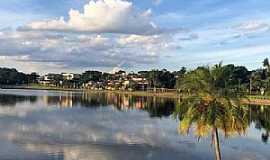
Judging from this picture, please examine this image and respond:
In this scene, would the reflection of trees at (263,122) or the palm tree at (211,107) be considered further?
the reflection of trees at (263,122)

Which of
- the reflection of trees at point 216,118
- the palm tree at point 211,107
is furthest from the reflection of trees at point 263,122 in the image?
the reflection of trees at point 216,118

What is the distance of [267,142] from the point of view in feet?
203

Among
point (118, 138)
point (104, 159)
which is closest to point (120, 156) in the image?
point (104, 159)

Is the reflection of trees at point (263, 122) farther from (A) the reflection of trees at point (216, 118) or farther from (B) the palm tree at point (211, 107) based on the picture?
(A) the reflection of trees at point (216, 118)

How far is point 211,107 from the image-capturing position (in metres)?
23.2

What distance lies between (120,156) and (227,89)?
25.3 m

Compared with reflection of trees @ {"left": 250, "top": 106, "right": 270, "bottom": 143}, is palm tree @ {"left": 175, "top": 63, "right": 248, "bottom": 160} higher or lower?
higher

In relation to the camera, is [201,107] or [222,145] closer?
[201,107]

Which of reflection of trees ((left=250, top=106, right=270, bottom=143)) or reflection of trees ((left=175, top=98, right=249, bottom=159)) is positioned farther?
reflection of trees ((left=250, top=106, right=270, bottom=143))

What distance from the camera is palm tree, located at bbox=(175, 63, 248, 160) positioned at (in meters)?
23.0

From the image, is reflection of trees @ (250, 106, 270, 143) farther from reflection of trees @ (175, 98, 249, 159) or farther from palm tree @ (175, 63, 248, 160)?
reflection of trees @ (175, 98, 249, 159)

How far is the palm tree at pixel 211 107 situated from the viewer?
75.5ft

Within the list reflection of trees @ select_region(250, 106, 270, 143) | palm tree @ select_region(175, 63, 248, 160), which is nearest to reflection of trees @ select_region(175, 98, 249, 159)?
palm tree @ select_region(175, 63, 248, 160)

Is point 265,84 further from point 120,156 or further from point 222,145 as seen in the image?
point 120,156
